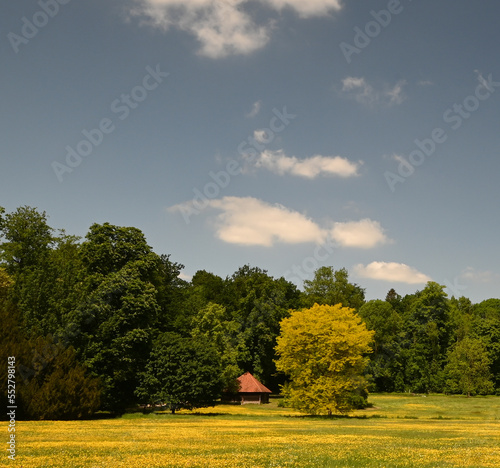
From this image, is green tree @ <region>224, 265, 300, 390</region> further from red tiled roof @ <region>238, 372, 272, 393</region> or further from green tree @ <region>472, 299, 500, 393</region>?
green tree @ <region>472, 299, 500, 393</region>

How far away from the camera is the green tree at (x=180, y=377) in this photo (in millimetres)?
51906

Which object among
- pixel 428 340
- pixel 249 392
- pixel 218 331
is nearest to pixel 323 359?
pixel 218 331

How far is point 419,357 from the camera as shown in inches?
4075

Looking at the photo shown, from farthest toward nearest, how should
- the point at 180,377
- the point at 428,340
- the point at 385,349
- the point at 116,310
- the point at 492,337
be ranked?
1. the point at 385,349
2. the point at 428,340
3. the point at 492,337
4. the point at 116,310
5. the point at 180,377

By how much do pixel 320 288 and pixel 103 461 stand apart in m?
98.5

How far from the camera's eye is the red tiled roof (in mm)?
76750

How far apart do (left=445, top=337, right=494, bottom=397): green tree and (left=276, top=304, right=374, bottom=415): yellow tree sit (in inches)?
2141

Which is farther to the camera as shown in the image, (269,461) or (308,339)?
(308,339)

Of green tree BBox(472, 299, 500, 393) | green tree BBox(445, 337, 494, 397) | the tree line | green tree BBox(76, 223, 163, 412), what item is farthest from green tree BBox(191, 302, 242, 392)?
green tree BBox(472, 299, 500, 393)

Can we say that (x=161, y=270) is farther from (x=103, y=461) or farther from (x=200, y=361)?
(x=103, y=461)

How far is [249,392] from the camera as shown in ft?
252

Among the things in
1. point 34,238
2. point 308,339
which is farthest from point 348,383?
point 34,238

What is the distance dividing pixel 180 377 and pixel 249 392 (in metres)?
27.8

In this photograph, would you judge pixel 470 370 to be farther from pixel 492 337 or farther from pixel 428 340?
pixel 492 337
